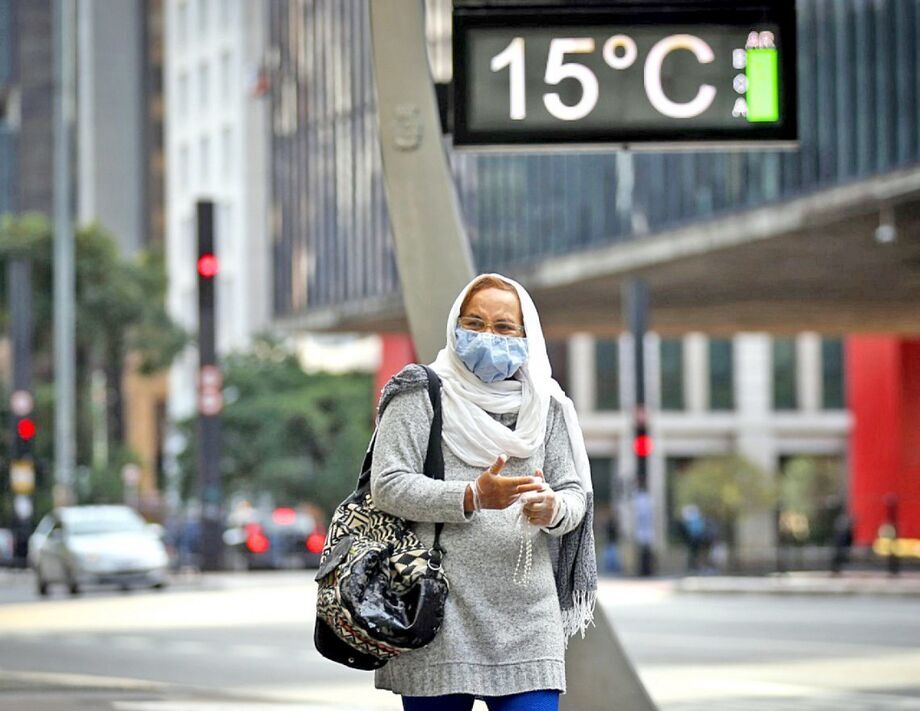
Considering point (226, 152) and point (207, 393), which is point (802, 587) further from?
point (226, 152)

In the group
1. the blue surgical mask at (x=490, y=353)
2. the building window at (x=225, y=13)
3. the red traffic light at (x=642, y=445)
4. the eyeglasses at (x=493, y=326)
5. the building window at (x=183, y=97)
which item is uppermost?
the building window at (x=225, y=13)

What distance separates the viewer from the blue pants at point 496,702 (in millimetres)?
5363

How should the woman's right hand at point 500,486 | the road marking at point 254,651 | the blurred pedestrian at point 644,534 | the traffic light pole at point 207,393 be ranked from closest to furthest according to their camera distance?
the woman's right hand at point 500,486, the road marking at point 254,651, the traffic light pole at point 207,393, the blurred pedestrian at point 644,534

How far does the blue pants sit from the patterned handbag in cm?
13

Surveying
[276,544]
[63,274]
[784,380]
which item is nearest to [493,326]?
[63,274]

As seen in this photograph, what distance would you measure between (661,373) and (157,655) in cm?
6617

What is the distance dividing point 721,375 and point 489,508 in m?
80.5

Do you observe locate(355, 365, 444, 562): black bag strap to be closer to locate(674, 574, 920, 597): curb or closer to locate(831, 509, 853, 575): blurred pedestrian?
locate(674, 574, 920, 597): curb

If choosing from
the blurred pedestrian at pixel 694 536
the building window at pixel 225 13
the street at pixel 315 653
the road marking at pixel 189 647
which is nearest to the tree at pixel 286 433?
the blurred pedestrian at pixel 694 536

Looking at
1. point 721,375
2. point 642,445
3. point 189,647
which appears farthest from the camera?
point 721,375

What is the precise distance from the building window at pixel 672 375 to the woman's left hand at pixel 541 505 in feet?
263

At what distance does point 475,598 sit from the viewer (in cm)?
534

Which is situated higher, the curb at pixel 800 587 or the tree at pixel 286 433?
the tree at pixel 286 433

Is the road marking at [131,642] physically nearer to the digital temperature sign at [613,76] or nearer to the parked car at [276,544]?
the digital temperature sign at [613,76]
